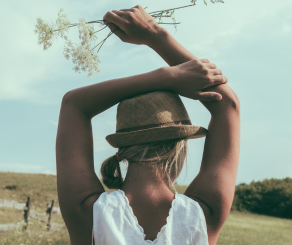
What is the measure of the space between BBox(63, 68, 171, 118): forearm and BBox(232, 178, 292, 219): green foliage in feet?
94.0

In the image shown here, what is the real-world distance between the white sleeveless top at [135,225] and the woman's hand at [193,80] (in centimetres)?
66

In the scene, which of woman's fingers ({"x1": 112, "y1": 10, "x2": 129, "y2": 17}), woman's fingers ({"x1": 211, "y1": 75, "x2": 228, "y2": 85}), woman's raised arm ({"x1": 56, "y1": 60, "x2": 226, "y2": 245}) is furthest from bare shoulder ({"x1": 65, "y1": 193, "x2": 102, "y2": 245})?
woman's fingers ({"x1": 112, "y1": 10, "x2": 129, "y2": 17})

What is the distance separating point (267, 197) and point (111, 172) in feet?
96.4

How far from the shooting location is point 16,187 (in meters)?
16.0

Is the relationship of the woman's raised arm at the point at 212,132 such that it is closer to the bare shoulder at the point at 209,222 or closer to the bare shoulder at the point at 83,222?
the bare shoulder at the point at 209,222

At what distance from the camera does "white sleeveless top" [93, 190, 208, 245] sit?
4.13 feet

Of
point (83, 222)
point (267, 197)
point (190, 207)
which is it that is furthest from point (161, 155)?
point (267, 197)

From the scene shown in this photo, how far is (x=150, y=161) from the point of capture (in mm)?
1449

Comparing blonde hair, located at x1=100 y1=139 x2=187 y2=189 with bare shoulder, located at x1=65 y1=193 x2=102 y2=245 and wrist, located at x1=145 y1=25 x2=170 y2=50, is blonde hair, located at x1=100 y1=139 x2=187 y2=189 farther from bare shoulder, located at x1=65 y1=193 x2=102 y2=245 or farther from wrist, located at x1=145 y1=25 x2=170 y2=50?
wrist, located at x1=145 y1=25 x2=170 y2=50

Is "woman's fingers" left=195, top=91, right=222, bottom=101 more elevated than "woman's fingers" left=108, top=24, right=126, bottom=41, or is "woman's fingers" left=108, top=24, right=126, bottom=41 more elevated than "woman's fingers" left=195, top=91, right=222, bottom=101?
"woman's fingers" left=108, top=24, right=126, bottom=41

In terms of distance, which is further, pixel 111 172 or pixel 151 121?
pixel 111 172

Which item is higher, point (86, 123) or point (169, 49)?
point (169, 49)

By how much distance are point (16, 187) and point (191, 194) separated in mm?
17358

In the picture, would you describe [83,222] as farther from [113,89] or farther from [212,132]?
[212,132]
